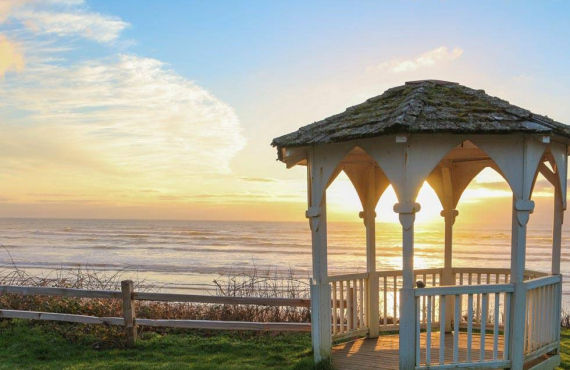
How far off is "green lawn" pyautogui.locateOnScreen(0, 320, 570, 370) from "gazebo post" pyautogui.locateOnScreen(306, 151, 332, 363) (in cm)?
37

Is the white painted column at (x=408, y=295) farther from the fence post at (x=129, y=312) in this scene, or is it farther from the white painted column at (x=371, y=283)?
the fence post at (x=129, y=312)

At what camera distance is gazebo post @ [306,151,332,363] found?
685cm

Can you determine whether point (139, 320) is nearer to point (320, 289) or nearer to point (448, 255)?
point (320, 289)

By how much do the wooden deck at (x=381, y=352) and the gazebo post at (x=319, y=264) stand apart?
37 cm

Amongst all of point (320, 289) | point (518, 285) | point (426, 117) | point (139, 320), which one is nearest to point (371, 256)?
point (320, 289)

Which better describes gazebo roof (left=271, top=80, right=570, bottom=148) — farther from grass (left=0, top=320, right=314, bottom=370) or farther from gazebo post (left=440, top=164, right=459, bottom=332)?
grass (left=0, top=320, right=314, bottom=370)

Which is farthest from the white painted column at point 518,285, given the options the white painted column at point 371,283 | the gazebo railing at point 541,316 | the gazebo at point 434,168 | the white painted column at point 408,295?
the white painted column at point 371,283

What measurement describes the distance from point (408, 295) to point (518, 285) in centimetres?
148

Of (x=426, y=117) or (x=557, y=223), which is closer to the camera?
(x=426, y=117)

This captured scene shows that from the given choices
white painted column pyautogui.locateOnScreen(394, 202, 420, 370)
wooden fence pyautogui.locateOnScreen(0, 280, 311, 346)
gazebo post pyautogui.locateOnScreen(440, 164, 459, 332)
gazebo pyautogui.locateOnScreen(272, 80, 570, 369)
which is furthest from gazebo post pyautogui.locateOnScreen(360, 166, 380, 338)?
white painted column pyautogui.locateOnScreen(394, 202, 420, 370)

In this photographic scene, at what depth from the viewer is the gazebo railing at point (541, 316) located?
21.2 feet

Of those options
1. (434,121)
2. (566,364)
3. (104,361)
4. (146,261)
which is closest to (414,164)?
(434,121)

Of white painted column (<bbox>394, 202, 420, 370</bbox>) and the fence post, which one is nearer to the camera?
white painted column (<bbox>394, 202, 420, 370</bbox>)

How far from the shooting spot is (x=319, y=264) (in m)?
7.01
